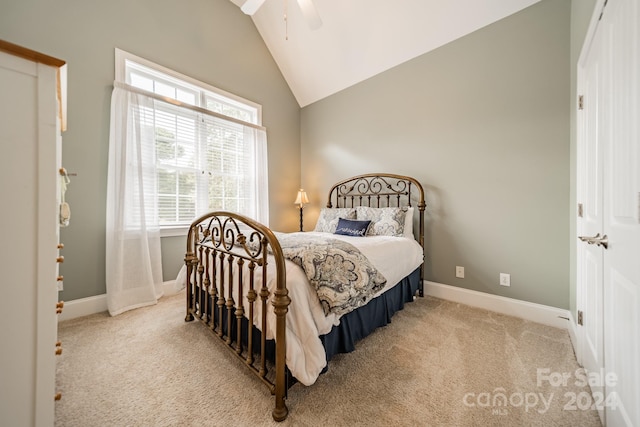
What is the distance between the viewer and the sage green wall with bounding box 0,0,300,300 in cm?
210

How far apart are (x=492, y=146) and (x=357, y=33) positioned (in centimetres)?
213

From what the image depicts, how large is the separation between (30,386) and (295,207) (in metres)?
3.68

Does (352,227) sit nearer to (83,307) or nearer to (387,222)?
(387,222)

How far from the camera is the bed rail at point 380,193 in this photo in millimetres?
2857

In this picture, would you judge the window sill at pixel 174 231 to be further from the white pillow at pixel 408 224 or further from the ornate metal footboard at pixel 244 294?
the white pillow at pixel 408 224

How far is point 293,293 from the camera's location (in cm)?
126

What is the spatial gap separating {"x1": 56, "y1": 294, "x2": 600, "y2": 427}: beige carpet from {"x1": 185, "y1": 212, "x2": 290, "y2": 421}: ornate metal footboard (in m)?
0.12

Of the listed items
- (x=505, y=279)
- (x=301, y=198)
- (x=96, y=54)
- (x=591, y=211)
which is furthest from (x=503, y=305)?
(x=96, y=54)

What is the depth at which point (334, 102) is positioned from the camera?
3.86m

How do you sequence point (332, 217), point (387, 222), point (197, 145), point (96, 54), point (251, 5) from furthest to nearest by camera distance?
point (332, 217), point (197, 145), point (387, 222), point (96, 54), point (251, 5)

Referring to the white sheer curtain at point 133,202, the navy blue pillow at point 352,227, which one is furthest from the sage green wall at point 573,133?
the white sheer curtain at point 133,202

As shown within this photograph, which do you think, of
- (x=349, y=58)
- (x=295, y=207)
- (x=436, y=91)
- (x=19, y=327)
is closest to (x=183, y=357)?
(x=19, y=327)

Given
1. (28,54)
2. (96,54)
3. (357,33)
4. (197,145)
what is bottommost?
(28,54)

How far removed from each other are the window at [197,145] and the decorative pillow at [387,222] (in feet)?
5.56
